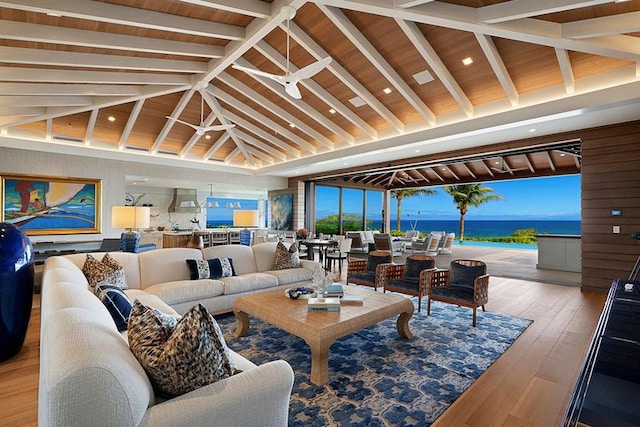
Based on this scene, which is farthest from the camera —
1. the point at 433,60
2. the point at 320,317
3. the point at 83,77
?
the point at 83,77

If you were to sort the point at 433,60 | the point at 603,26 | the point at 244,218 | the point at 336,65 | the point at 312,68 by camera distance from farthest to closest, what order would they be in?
the point at 244,218 < the point at 336,65 < the point at 433,60 < the point at 312,68 < the point at 603,26

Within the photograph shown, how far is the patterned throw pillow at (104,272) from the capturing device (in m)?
3.40

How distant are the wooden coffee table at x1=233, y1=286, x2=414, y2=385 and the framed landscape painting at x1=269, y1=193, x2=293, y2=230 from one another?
802cm

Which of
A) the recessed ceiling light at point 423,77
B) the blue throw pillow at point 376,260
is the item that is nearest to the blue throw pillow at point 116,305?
the blue throw pillow at point 376,260

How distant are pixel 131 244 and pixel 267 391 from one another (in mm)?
4118

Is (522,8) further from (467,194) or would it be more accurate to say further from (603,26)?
(467,194)

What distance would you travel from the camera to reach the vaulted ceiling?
129 inches

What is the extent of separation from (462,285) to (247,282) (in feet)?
9.60

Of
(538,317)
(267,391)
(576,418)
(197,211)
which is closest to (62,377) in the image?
(267,391)

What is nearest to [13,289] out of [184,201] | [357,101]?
[357,101]

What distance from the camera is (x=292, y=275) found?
4871 millimetres

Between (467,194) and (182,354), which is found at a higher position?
(467,194)

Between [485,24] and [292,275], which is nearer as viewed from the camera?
[485,24]

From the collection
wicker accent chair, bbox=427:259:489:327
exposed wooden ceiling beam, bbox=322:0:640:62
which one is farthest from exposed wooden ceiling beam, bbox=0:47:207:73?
A: wicker accent chair, bbox=427:259:489:327
